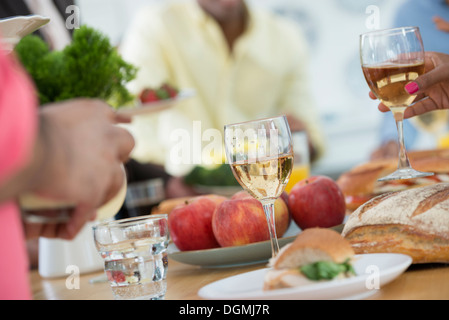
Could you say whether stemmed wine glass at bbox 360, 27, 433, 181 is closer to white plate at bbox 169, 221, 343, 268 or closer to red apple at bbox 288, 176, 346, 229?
red apple at bbox 288, 176, 346, 229

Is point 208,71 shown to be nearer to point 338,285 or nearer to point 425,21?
point 425,21

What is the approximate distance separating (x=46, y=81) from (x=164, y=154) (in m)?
2.86

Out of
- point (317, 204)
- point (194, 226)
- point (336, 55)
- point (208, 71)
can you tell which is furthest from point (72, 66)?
point (336, 55)

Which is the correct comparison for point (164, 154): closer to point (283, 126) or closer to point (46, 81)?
point (46, 81)

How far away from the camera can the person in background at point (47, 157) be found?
36 centimetres

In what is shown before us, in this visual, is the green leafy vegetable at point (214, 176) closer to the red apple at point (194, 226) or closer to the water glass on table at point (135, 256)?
the red apple at point (194, 226)

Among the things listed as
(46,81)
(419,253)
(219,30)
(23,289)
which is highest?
(219,30)

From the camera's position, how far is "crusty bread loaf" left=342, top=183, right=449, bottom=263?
733 millimetres

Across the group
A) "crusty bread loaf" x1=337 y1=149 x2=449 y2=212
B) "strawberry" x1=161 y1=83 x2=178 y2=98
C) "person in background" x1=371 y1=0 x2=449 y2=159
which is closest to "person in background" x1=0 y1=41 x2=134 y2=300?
"crusty bread loaf" x1=337 y1=149 x2=449 y2=212

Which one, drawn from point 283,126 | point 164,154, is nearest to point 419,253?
point 283,126

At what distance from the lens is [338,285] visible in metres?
0.59

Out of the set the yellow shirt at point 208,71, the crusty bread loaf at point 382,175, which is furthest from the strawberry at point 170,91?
the yellow shirt at point 208,71

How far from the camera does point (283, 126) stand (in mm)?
751

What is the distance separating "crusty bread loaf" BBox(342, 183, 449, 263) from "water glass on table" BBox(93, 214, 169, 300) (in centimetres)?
25
